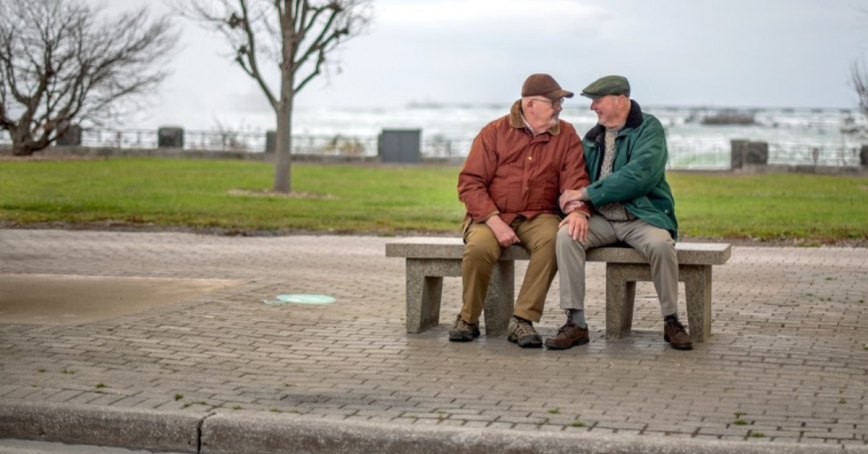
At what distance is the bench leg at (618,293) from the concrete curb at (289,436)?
2568 millimetres

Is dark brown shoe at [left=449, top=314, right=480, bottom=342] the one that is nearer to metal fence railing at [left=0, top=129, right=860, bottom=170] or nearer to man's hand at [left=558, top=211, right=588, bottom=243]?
man's hand at [left=558, top=211, right=588, bottom=243]

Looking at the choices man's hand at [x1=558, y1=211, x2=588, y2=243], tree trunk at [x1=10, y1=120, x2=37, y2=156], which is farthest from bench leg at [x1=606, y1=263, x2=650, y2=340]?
tree trunk at [x1=10, y1=120, x2=37, y2=156]

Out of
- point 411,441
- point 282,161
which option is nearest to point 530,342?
point 411,441

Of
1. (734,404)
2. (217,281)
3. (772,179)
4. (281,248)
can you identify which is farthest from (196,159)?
(734,404)

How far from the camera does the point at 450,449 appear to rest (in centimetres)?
532

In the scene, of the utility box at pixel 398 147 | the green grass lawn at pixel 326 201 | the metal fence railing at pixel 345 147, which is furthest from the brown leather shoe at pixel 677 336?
the utility box at pixel 398 147

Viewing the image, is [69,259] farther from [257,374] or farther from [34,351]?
[257,374]

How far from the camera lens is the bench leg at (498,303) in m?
8.07

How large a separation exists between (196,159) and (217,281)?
25.5m

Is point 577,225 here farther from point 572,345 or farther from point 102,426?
point 102,426

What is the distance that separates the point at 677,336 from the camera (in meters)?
7.40

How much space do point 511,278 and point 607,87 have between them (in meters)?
1.45

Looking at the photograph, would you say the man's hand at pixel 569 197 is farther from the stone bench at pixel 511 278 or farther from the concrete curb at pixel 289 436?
the concrete curb at pixel 289 436

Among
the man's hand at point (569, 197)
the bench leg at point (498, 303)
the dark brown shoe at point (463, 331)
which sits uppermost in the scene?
the man's hand at point (569, 197)
